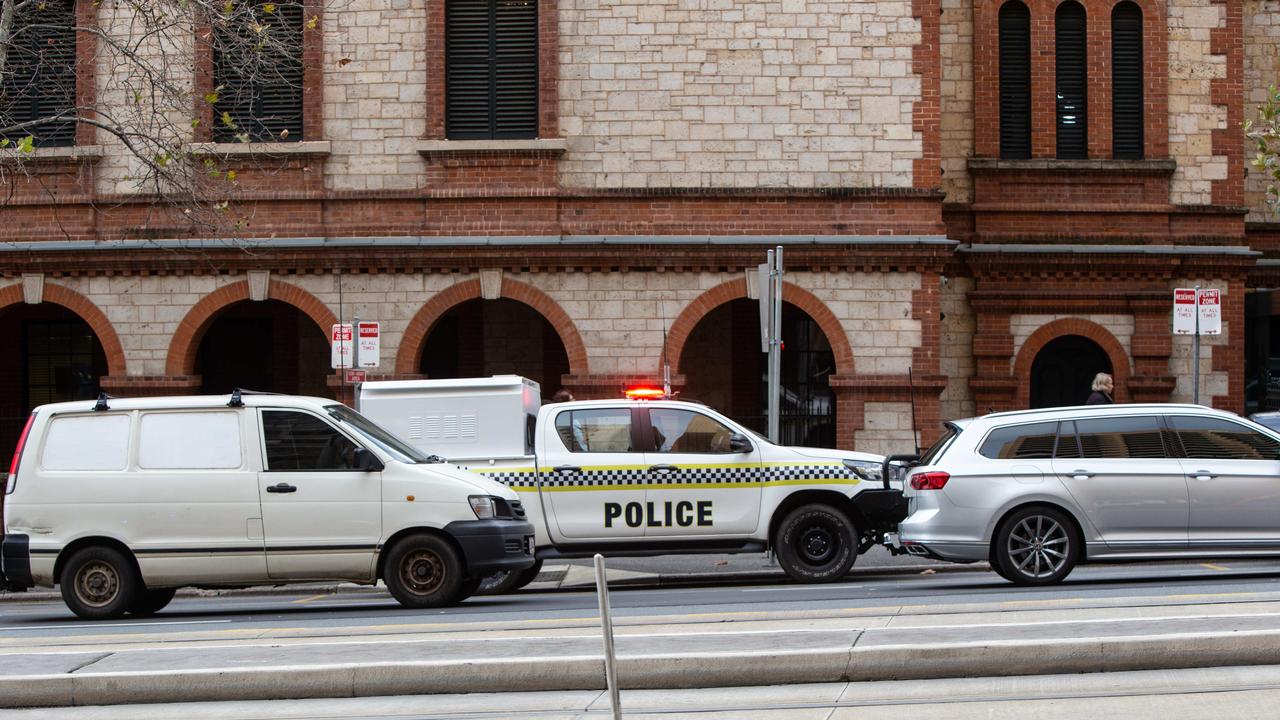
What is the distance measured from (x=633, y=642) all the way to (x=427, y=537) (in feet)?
13.2

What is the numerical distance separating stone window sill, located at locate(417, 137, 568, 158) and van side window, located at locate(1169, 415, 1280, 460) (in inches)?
462

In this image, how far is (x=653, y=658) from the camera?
353 inches

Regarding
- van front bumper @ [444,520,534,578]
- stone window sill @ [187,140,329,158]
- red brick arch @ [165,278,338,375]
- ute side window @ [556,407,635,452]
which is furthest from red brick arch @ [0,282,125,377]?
van front bumper @ [444,520,534,578]

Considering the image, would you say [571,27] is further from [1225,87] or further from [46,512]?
[46,512]

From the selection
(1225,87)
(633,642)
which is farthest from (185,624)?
(1225,87)

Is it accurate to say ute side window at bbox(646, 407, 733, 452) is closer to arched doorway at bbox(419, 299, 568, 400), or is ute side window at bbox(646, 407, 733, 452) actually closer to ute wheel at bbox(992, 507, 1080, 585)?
ute wheel at bbox(992, 507, 1080, 585)

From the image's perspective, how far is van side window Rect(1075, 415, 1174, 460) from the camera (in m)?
14.3

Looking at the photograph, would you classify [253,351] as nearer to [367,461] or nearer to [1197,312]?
[1197,312]

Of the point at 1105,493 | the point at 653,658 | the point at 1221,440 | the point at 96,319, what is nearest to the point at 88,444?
the point at 653,658

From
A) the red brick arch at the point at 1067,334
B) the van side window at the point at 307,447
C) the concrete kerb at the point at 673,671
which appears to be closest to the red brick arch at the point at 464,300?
the red brick arch at the point at 1067,334

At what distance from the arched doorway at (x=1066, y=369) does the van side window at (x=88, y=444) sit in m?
16.4

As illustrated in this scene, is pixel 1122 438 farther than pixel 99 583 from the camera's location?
Yes

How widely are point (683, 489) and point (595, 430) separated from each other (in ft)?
3.19

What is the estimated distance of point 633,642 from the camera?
9859 mm
